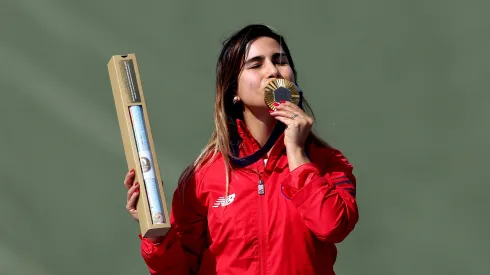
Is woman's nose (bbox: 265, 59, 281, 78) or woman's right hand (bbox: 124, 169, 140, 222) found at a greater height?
woman's nose (bbox: 265, 59, 281, 78)

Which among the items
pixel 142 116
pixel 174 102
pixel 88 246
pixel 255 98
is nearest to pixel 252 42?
pixel 255 98

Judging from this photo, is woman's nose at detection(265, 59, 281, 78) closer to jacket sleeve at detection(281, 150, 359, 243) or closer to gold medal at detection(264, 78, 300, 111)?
gold medal at detection(264, 78, 300, 111)

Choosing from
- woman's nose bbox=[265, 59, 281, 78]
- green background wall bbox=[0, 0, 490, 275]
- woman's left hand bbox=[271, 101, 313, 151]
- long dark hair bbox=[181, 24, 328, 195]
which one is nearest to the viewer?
woman's left hand bbox=[271, 101, 313, 151]

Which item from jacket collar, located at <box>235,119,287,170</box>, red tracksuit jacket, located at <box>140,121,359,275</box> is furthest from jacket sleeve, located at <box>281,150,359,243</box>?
jacket collar, located at <box>235,119,287,170</box>

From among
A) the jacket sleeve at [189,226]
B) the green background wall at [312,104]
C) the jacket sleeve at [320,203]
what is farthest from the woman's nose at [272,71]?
the green background wall at [312,104]

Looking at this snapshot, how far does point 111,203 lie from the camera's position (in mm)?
4598

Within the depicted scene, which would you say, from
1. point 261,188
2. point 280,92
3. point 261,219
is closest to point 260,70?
point 280,92

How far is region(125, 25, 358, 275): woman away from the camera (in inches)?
138

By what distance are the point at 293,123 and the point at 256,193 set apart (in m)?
0.26

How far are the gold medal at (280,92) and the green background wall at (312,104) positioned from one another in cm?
100

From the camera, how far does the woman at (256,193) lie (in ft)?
11.5

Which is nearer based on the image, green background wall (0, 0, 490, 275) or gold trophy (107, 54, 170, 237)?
gold trophy (107, 54, 170, 237)

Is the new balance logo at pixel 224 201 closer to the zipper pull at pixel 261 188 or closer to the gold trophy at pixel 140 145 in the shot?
the zipper pull at pixel 261 188

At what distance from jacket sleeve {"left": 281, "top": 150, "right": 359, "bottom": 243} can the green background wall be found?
3.61 ft
